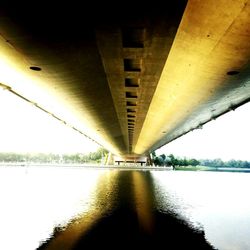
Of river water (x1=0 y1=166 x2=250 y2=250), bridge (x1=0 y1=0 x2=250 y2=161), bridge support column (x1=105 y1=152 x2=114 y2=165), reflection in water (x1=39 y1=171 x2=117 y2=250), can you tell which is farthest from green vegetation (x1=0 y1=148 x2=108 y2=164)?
reflection in water (x1=39 y1=171 x2=117 y2=250)

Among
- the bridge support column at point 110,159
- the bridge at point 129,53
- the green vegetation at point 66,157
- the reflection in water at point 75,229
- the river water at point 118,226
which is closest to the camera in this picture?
the reflection in water at point 75,229

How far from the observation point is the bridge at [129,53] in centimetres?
720

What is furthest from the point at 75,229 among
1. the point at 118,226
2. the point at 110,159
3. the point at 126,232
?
the point at 110,159

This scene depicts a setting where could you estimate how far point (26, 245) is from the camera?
656 cm

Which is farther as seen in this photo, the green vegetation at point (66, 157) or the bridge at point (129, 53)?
the green vegetation at point (66, 157)

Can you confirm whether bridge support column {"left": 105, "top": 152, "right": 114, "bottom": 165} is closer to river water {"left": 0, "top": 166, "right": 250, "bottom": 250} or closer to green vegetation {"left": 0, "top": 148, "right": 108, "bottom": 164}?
green vegetation {"left": 0, "top": 148, "right": 108, "bottom": 164}

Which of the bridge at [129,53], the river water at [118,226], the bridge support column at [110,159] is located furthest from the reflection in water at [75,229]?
the bridge support column at [110,159]

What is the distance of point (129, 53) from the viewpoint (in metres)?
10.0

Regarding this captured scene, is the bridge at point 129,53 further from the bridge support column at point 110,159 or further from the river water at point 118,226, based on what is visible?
the bridge support column at point 110,159

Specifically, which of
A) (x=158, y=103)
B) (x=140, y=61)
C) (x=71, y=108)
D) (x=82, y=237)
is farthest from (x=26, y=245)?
(x=71, y=108)

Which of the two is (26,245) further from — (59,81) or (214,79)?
(214,79)

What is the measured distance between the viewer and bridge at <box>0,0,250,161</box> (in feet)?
23.6

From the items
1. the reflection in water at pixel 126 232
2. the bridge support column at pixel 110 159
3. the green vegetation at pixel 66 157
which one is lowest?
the reflection in water at pixel 126 232

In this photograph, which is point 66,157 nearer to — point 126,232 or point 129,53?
point 129,53
